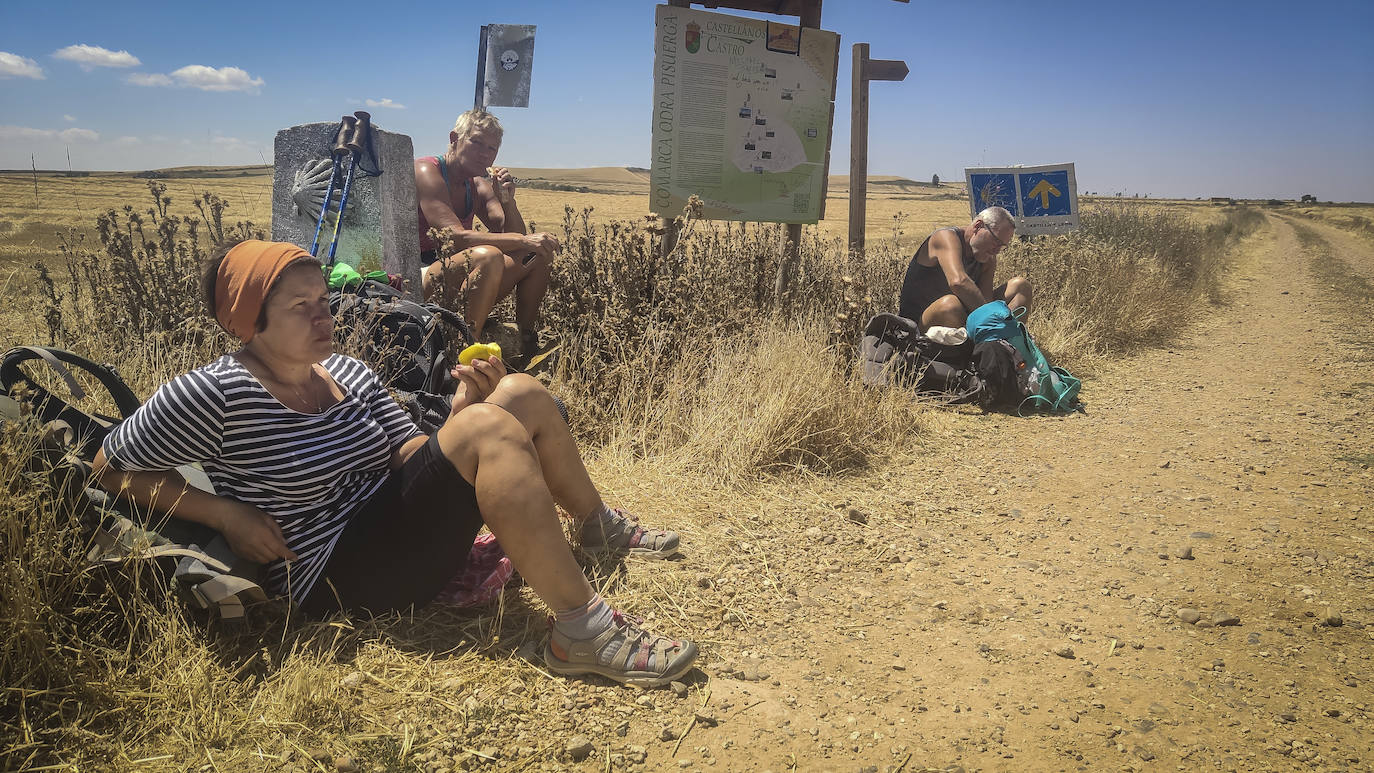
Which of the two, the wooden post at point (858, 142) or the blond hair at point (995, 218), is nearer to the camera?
the blond hair at point (995, 218)

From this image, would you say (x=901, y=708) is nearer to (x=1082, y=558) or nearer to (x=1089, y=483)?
(x=1082, y=558)

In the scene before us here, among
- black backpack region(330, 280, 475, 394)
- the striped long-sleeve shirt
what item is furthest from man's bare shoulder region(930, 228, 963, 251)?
the striped long-sleeve shirt

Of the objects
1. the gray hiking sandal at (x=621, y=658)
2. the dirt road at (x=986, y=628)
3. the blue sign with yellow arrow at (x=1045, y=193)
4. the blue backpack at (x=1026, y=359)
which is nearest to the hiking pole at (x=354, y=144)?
the dirt road at (x=986, y=628)

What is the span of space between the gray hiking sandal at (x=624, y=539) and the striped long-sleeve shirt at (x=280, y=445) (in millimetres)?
791

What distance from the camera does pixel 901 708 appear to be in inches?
93.2

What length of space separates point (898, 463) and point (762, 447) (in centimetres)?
91

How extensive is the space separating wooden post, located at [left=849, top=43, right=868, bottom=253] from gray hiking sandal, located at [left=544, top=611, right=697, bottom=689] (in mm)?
5016

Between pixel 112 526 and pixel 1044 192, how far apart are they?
827 centimetres

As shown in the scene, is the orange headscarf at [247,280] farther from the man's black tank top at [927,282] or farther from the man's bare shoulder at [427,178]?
the man's black tank top at [927,282]

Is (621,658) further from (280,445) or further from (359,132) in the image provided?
(359,132)

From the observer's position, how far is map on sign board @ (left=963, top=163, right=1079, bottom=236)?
8.12m

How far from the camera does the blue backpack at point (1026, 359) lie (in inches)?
219

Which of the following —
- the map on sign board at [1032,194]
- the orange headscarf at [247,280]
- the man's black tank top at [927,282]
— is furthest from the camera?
the map on sign board at [1032,194]

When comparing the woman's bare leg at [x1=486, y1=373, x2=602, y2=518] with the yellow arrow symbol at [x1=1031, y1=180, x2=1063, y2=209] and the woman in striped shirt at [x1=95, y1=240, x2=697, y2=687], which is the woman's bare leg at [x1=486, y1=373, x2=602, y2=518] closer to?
the woman in striped shirt at [x1=95, y1=240, x2=697, y2=687]
